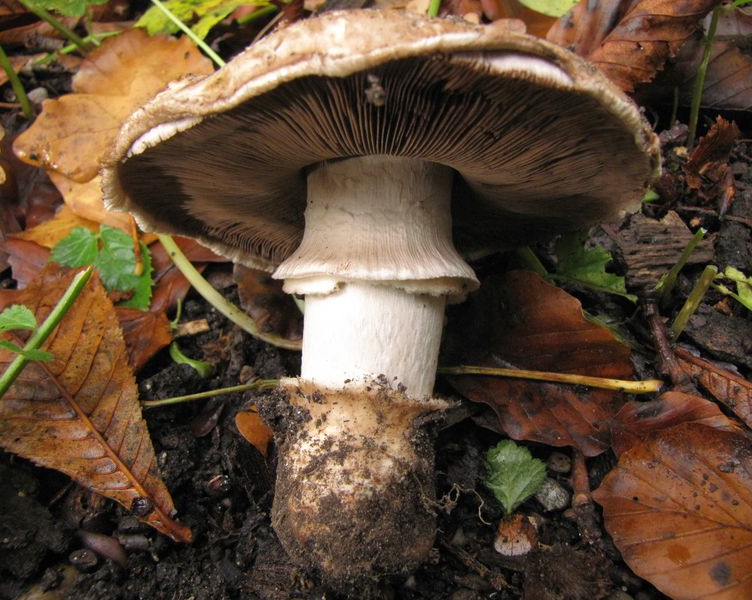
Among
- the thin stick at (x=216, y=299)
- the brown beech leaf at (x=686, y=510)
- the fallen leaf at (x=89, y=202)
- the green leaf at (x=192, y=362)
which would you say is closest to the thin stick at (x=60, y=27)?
the fallen leaf at (x=89, y=202)

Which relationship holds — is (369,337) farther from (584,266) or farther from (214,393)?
(584,266)

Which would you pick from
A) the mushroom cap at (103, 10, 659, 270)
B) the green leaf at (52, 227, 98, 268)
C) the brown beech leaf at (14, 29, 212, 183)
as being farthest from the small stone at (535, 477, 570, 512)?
the brown beech leaf at (14, 29, 212, 183)

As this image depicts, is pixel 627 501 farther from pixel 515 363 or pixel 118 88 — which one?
pixel 118 88

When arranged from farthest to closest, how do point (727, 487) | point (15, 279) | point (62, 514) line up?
point (15, 279), point (62, 514), point (727, 487)

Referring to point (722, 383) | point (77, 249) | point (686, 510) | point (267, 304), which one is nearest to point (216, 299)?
point (267, 304)

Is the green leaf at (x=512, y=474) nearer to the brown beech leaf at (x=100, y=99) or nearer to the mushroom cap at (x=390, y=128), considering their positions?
the mushroom cap at (x=390, y=128)

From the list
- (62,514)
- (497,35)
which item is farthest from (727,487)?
(62,514)

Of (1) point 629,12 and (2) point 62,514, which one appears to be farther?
(1) point 629,12
